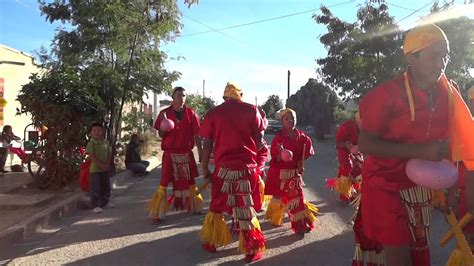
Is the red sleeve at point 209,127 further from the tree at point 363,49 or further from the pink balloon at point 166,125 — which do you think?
the tree at point 363,49

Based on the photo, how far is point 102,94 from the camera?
11.7m

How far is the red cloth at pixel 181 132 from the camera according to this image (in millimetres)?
7613

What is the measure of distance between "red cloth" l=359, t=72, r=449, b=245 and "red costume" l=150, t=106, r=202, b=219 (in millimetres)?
4726

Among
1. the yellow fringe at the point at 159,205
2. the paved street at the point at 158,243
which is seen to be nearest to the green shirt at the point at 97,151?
the paved street at the point at 158,243

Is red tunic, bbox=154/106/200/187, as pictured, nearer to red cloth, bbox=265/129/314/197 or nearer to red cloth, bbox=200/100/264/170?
red cloth, bbox=265/129/314/197

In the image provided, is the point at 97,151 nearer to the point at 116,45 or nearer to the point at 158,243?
the point at 158,243

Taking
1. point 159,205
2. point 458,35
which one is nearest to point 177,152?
point 159,205

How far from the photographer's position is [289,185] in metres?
6.99

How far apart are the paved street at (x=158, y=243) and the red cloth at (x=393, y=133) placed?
8.23 ft

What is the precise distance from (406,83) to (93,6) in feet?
31.5

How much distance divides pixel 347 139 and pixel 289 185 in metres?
2.07

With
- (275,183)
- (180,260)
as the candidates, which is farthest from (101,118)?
(180,260)

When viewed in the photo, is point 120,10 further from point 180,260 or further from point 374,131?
point 374,131

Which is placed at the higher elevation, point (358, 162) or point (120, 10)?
point (120, 10)
